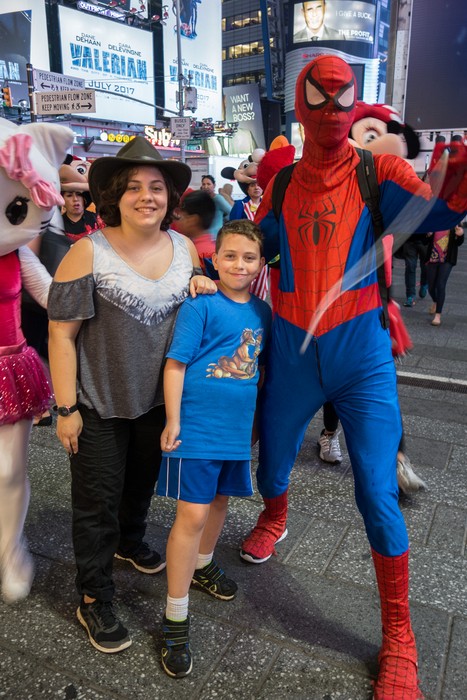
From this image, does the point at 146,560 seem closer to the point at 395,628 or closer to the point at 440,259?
the point at 395,628

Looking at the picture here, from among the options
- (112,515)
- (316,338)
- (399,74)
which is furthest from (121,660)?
(399,74)

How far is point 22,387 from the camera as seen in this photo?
234 centimetres

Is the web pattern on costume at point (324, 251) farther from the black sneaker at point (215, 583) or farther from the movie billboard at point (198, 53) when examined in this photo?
the movie billboard at point (198, 53)

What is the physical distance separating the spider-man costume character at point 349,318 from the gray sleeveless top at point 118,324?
45cm

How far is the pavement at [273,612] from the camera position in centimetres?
195

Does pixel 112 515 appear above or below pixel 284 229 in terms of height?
below

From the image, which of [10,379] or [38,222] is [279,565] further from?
[38,222]

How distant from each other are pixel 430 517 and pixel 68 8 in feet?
119

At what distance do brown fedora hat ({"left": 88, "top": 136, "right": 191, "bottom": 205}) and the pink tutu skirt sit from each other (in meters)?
0.80

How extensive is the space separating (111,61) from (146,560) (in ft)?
122

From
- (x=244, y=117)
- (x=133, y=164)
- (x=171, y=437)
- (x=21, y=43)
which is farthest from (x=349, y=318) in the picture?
(x=244, y=117)

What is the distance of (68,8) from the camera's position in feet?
104

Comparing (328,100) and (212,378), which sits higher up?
(328,100)

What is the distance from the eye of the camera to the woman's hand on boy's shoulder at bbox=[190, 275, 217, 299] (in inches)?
77.9
